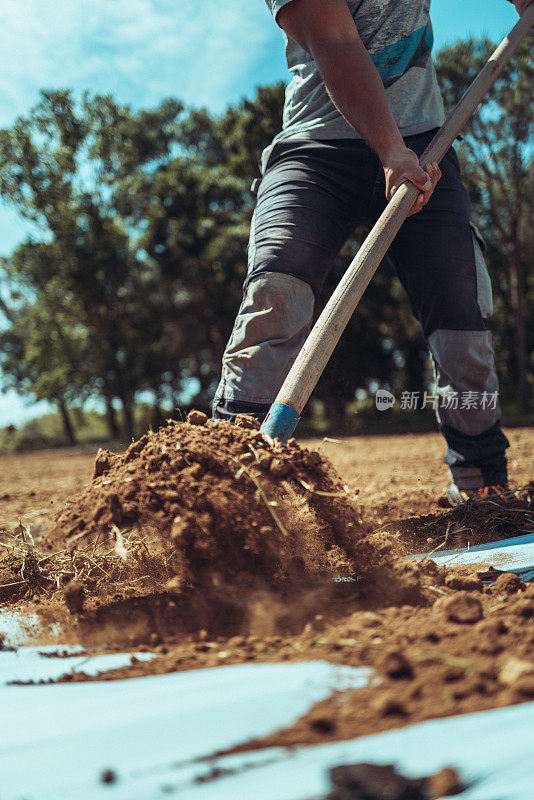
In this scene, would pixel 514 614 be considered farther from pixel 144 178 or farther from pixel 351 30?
pixel 144 178

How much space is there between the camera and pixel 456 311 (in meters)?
2.43

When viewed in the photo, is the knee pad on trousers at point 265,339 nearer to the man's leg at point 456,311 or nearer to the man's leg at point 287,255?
the man's leg at point 287,255

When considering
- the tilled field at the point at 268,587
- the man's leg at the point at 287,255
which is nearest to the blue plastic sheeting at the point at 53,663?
the tilled field at the point at 268,587

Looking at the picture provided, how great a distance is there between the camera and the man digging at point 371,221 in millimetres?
2115

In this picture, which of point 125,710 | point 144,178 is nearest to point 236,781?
point 125,710

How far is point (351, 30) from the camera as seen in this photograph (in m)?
2.04

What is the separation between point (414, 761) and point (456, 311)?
1.87 meters

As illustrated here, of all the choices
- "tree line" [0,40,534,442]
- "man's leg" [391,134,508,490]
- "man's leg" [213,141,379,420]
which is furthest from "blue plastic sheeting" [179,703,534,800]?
"tree line" [0,40,534,442]

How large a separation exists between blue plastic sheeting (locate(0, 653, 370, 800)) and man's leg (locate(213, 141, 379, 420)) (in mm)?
1061

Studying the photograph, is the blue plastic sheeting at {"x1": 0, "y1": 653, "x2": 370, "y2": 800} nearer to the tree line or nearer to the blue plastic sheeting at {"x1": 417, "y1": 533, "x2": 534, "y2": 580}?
the blue plastic sheeting at {"x1": 417, "y1": 533, "x2": 534, "y2": 580}

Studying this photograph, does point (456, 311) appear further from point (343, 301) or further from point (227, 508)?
point (227, 508)

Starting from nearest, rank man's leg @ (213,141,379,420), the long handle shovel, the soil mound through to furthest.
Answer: the soil mound → the long handle shovel → man's leg @ (213,141,379,420)

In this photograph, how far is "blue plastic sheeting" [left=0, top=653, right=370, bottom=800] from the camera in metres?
0.88

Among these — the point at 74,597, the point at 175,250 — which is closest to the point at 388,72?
the point at 74,597
